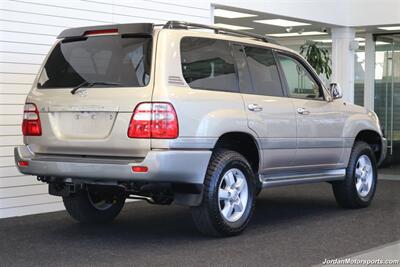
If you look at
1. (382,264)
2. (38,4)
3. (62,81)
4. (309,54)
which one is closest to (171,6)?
(38,4)

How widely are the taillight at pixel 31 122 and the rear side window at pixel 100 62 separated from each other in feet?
0.81

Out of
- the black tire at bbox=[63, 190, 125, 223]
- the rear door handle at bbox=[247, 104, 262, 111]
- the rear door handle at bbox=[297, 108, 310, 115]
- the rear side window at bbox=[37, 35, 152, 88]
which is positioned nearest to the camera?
the rear side window at bbox=[37, 35, 152, 88]

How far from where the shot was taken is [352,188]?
8.21 meters

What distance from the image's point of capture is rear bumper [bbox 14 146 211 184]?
5.70 meters

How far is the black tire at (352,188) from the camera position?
8203mm

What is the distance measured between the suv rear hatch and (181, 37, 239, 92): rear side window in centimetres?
39

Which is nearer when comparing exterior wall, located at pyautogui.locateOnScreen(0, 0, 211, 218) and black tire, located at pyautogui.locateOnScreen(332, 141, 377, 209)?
exterior wall, located at pyautogui.locateOnScreen(0, 0, 211, 218)

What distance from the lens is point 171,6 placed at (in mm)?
9523

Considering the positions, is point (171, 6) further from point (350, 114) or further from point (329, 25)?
point (329, 25)

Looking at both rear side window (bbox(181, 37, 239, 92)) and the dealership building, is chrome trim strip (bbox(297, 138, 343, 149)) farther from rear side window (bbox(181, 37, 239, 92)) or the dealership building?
the dealership building

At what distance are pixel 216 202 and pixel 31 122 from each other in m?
1.93

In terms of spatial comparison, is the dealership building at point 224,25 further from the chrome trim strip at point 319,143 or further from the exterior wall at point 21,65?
the chrome trim strip at point 319,143

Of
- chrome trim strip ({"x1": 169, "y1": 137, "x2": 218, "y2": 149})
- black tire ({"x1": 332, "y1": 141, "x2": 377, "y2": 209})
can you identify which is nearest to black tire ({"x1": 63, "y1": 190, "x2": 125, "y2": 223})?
chrome trim strip ({"x1": 169, "y1": 137, "x2": 218, "y2": 149})

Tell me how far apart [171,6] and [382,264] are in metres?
5.36
